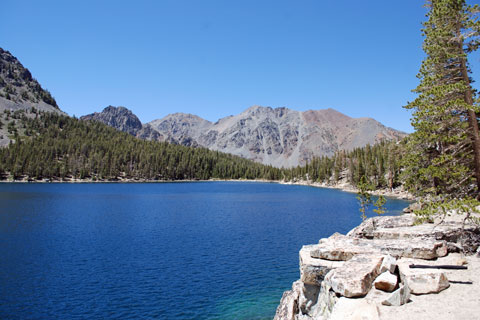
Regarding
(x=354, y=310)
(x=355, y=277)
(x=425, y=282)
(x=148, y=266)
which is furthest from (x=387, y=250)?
(x=148, y=266)

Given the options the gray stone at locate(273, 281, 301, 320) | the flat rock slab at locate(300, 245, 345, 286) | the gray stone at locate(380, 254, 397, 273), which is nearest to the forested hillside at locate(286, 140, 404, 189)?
the gray stone at locate(273, 281, 301, 320)

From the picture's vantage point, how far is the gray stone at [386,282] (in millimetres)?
11648

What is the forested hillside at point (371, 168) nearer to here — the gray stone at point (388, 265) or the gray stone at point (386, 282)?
the gray stone at point (388, 265)

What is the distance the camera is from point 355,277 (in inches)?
469

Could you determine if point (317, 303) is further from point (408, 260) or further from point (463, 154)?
point (463, 154)

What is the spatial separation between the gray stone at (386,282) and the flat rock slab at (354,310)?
1051 millimetres

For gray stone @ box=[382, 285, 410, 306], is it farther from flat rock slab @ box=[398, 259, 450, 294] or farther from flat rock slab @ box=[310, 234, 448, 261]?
flat rock slab @ box=[310, 234, 448, 261]

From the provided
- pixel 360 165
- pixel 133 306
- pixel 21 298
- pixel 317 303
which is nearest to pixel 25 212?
pixel 21 298

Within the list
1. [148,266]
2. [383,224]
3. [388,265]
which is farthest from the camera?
[148,266]

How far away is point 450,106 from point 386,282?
42.0 feet

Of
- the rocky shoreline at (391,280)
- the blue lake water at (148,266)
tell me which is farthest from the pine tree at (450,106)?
the blue lake water at (148,266)

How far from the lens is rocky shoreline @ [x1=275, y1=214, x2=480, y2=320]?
10.7 metres

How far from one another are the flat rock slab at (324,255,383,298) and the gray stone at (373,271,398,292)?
317mm

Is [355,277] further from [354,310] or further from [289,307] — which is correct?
[289,307]
